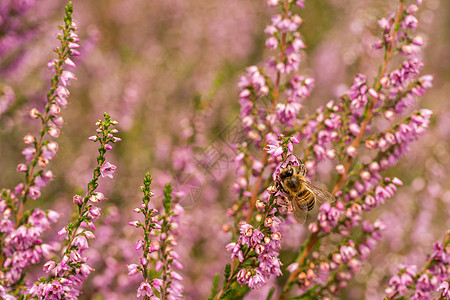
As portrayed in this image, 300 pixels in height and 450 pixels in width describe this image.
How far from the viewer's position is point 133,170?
5.65m

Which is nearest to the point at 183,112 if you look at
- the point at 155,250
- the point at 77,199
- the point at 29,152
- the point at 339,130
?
the point at 339,130

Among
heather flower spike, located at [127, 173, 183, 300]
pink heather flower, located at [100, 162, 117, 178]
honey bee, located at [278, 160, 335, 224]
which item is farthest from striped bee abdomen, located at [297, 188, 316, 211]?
pink heather flower, located at [100, 162, 117, 178]

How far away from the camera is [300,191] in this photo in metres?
2.83

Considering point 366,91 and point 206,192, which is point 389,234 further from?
point 366,91

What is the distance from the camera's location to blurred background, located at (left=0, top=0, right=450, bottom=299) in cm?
435

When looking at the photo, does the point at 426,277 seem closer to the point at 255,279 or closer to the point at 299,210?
the point at 299,210

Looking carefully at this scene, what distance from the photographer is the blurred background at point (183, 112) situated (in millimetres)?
4352

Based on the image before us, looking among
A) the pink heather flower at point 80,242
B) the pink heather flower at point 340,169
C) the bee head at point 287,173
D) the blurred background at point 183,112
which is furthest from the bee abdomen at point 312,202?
the pink heather flower at point 80,242

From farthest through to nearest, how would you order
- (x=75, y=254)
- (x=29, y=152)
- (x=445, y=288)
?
(x=29, y=152), (x=445, y=288), (x=75, y=254)

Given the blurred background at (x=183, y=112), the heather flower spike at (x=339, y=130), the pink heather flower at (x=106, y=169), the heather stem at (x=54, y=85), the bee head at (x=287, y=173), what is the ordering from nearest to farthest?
the pink heather flower at (x=106, y=169), the heather stem at (x=54, y=85), the bee head at (x=287, y=173), the heather flower spike at (x=339, y=130), the blurred background at (x=183, y=112)

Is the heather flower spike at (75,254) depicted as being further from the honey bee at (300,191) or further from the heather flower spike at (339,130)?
the honey bee at (300,191)

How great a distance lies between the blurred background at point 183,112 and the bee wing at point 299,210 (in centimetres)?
86

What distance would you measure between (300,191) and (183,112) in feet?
12.6

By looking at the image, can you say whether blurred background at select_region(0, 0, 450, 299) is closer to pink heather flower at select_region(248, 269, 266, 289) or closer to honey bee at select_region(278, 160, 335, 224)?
honey bee at select_region(278, 160, 335, 224)
